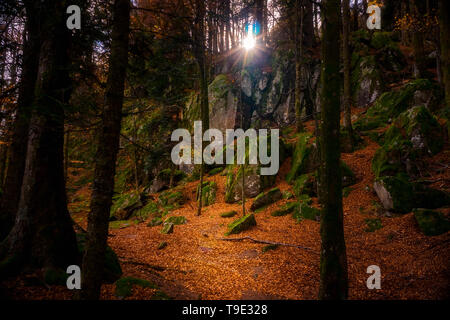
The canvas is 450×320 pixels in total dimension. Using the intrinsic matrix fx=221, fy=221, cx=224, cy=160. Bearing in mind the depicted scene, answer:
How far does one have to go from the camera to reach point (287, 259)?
25.0 feet

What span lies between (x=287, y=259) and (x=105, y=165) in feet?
21.5

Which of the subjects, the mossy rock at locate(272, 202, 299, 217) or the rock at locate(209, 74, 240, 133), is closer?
the mossy rock at locate(272, 202, 299, 217)

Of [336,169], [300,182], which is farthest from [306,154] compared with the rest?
[336,169]

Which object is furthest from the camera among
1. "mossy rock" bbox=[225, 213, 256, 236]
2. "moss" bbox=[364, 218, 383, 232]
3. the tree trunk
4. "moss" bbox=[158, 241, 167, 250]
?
"mossy rock" bbox=[225, 213, 256, 236]

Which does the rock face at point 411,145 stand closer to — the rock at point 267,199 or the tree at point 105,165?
the rock at point 267,199

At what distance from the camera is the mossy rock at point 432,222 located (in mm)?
6561

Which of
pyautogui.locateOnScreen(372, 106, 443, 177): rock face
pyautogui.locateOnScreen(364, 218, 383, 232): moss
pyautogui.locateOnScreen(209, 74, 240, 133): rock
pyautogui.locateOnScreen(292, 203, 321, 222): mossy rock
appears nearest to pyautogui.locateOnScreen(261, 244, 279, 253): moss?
pyautogui.locateOnScreen(292, 203, 321, 222): mossy rock

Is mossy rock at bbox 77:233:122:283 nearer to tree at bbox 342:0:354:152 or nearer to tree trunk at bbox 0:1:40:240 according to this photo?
tree trunk at bbox 0:1:40:240

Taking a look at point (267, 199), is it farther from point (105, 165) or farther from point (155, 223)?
point (105, 165)

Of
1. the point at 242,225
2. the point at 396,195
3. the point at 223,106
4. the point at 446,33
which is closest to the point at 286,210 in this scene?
the point at 242,225

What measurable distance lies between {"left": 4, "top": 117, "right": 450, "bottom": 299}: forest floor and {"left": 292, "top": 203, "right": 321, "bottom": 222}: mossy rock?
36cm

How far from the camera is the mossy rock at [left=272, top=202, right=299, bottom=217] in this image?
1144cm

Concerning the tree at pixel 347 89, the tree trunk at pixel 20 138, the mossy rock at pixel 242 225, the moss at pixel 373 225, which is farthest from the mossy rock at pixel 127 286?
the tree at pixel 347 89
